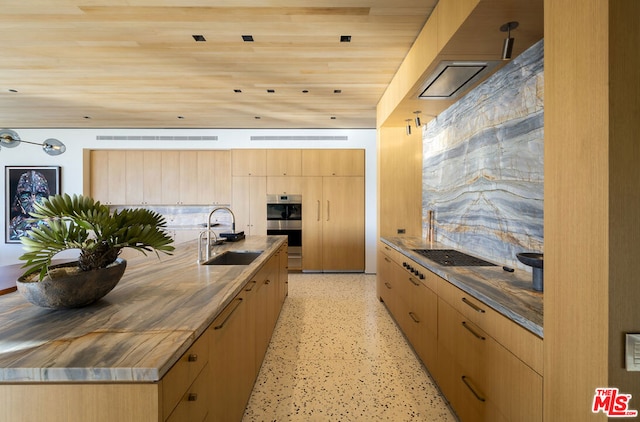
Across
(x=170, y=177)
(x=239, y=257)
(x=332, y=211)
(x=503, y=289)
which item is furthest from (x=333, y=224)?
(x=503, y=289)

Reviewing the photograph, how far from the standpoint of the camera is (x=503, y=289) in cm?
148

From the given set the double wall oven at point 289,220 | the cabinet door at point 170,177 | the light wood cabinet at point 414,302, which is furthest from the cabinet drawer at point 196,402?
the cabinet door at point 170,177

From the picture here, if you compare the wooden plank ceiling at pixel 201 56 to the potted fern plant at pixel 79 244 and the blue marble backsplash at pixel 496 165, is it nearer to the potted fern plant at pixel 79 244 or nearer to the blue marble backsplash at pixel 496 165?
the blue marble backsplash at pixel 496 165

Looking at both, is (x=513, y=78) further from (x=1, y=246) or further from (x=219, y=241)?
→ (x=1, y=246)

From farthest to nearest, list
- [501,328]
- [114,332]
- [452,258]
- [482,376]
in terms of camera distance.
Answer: [452,258] → [482,376] → [501,328] → [114,332]

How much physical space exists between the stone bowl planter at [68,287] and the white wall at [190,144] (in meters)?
4.73

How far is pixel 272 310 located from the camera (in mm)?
2871

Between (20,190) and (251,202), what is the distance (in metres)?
4.53

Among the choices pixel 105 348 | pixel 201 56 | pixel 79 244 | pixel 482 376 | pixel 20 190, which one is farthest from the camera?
pixel 20 190

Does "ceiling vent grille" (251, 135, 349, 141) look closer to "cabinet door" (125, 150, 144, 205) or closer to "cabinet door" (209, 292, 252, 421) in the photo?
"cabinet door" (125, 150, 144, 205)

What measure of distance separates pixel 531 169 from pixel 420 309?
1300 mm

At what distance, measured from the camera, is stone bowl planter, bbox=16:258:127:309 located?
42.1 inches

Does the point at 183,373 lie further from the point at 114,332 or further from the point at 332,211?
the point at 332,211

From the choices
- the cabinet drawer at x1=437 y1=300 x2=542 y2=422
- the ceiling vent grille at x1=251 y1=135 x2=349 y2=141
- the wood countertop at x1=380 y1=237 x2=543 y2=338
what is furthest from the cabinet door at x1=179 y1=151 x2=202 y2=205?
the cabinet drawer at x1=437 y1=300 x2=542 y2=422
